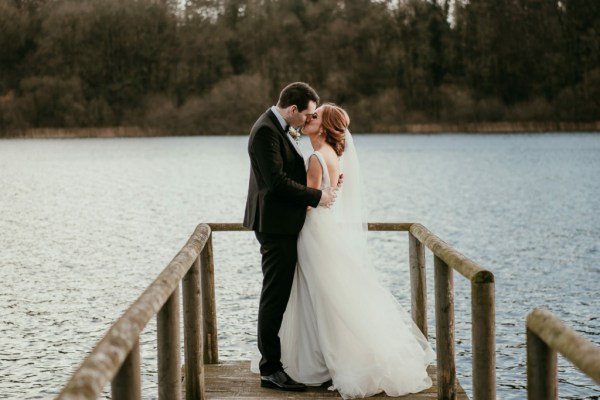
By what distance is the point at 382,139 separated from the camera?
393ft

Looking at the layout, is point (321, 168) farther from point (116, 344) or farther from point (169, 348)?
point (116, 344)

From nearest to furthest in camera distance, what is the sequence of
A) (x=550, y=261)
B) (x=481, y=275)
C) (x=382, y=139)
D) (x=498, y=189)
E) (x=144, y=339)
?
1. (x=481, y=275)
2. (x=144, y=339)
3. (x=550, y=261)
4. (x=498, y=189)
5. (x=382, y=139)

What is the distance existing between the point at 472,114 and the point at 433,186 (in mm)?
69143

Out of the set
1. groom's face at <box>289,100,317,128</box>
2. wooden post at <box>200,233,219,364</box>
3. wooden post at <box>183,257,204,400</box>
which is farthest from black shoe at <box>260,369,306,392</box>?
groom's face at <box>289,100,317,128</box>

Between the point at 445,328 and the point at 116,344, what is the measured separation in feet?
9.41

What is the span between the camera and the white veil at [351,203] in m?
5.80

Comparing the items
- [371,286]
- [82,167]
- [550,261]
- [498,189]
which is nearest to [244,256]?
[550,261]

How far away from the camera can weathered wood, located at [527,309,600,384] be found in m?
2.56

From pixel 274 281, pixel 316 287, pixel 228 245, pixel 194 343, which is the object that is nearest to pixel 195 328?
pixel 194 343

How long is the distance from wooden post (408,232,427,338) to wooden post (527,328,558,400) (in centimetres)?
306

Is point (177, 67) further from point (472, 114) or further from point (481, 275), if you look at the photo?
point (481, 275)

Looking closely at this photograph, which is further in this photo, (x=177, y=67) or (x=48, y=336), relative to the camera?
(x=177, y=67)

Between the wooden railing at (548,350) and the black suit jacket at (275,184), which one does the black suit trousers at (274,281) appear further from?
the wooden railing at (548,350)

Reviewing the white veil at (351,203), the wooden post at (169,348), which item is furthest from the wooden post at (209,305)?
the wooden post at (169,348)
